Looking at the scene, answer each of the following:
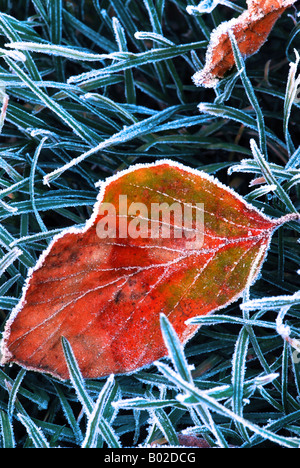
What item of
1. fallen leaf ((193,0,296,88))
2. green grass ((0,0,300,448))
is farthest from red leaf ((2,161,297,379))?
fallen leaf ((193,0,296,88))

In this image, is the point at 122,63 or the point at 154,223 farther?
the point at 122,63

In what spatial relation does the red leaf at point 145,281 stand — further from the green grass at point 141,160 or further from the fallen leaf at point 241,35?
the fallen leaf at point 241,35

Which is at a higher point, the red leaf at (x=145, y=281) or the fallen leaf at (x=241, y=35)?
the fallen leaf at (x=241, y=35)

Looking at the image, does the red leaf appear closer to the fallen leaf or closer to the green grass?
the green grass

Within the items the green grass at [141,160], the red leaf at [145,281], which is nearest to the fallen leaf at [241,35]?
the green grass at [141,160]

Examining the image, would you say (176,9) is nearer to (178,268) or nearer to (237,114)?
(237,114)

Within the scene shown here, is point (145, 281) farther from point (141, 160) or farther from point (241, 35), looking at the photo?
point (241, 35)
